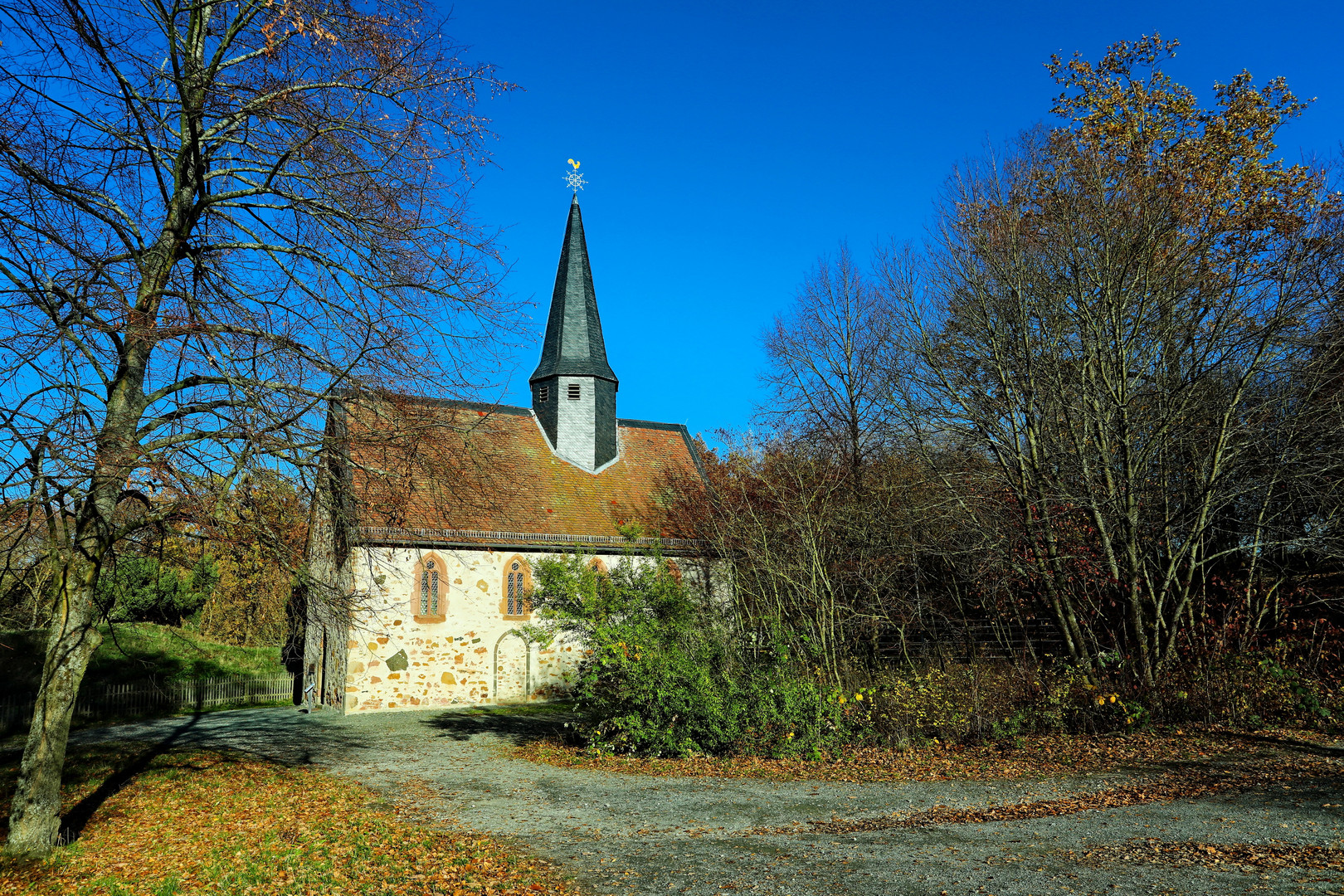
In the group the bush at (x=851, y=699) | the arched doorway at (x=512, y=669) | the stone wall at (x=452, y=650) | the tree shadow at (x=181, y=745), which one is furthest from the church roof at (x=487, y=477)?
the tree shadow at (x=181, y=745)

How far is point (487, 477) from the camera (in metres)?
8.13

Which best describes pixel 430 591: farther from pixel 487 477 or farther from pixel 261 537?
pixel 261 537

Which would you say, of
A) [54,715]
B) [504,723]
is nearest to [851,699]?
[504,723]

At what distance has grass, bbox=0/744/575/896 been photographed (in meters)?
6.24

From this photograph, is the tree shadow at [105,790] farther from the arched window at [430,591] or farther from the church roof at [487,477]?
the arched window at [430,591]

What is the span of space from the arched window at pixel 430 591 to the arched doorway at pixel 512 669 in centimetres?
168

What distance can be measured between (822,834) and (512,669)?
13777mm

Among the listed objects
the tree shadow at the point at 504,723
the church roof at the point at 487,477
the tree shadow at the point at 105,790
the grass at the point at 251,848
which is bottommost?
the tree shadow at the point at 504,723

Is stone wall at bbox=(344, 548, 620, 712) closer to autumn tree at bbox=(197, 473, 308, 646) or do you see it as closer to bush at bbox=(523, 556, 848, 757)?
bush at bbox=(523, 556, 848, 757)

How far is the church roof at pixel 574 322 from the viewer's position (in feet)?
78.9

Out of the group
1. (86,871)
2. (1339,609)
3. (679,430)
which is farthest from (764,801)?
(679,430)

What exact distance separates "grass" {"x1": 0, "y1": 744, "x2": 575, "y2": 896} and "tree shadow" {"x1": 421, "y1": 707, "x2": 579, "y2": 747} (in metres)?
4.94

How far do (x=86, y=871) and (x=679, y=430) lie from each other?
20901 mm

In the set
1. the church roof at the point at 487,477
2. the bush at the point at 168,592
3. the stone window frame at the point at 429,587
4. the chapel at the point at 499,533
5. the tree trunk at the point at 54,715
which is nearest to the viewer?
the tree trunk at the point at 54,715
